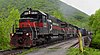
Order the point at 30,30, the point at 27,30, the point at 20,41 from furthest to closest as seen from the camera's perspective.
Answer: the point at 27,30
the point at 30,30
the point at 20,41

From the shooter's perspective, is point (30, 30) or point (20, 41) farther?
point (30, 30)

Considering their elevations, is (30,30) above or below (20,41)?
above

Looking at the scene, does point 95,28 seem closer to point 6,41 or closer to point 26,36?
point 26,36

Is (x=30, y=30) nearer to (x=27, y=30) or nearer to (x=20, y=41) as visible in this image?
(x=27, y=30)

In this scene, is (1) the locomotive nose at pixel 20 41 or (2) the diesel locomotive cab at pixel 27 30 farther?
(1) the locomotive nose at pixel 20 41

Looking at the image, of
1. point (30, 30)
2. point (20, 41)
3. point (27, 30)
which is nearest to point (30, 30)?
point (30, 30)

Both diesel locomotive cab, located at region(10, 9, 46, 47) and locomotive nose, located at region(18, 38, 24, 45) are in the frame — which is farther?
locomotive nose, located at region(18, 38, 24, 45)

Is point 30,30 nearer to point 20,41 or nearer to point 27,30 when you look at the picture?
point 27,30

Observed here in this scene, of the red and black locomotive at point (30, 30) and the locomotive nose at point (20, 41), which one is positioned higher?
the red and black locomotive at point (30, 30)

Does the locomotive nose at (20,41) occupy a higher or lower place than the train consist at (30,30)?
lower

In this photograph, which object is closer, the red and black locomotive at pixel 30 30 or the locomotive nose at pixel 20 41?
the red and black locomotive at pixel 30 30

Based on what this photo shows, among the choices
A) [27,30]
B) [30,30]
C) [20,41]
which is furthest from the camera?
[27,30]

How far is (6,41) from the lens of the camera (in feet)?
105

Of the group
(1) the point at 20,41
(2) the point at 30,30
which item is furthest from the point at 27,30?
(1) the point at 20,41
